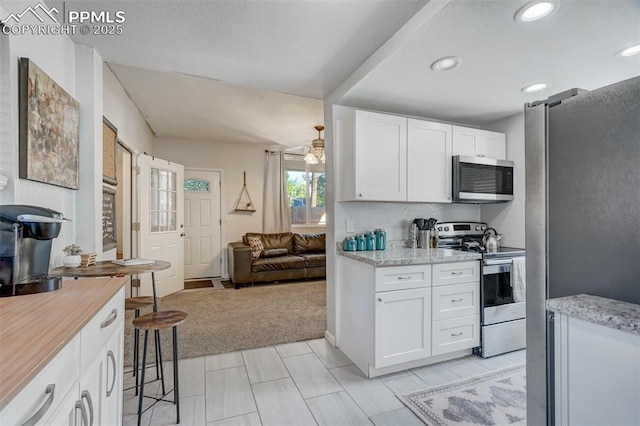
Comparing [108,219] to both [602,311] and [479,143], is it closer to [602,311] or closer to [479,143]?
[602,311]

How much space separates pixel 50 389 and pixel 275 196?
5.25 m

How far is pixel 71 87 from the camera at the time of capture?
198cm

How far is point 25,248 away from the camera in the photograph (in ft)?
4.09

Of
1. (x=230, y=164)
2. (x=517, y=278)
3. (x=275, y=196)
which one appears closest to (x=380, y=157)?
(x=517, y=278)

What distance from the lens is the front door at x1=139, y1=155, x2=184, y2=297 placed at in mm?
4062

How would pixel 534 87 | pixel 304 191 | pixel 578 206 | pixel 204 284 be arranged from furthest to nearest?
pixel 304 191 → pixel 204 284 → pixel 534 87 → pixel 578 206

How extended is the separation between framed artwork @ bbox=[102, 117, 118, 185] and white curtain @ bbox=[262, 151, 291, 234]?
2.99 metres

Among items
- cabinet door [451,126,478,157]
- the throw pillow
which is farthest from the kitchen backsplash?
the throw pillow

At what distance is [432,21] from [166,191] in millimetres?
4315

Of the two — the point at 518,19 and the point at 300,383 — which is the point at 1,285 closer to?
the point at 300,383

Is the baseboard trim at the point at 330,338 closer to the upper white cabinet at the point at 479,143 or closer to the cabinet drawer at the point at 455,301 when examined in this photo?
the cabinet drawer at the point at 455,301

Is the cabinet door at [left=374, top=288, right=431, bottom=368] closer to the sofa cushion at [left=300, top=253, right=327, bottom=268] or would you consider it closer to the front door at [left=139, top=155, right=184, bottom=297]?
the sofa cushion at [left=300, top=253, right=327, bottom=268]

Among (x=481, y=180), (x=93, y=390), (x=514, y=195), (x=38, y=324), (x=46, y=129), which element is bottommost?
(x=93, y=390)

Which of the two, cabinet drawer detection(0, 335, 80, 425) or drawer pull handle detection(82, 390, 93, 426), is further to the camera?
drawer pull handle detection(82, 390, 93, 426)
